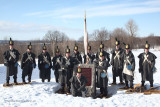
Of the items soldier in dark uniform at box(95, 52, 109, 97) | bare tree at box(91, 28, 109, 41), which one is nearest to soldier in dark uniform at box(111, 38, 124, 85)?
soldier in dark uniform at box(95, 52, 109, 97)

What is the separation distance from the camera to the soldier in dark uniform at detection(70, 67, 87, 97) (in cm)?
853

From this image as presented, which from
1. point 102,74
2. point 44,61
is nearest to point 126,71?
point 102,74

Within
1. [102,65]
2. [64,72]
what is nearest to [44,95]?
[64,72]

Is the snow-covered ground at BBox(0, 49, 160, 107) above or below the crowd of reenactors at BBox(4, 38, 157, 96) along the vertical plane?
below

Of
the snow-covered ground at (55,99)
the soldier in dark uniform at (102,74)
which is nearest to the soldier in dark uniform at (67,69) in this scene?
the snow-covered ground at (55,99)

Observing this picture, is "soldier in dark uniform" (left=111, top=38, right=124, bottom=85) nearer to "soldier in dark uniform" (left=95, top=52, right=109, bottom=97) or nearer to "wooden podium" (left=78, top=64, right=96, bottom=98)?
"soldier in dark uniform" (left=95, top=52, right=109, bottom=97)

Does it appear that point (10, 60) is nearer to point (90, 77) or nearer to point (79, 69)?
point (79, 69)

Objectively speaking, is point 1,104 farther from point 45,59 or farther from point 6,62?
point 45,59

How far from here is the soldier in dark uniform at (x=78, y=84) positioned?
28.0 feet

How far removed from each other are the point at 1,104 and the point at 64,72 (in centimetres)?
365

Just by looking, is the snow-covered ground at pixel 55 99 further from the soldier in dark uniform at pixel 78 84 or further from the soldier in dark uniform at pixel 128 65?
the soldier in dark uniform at pixel 128 65

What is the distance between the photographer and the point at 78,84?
8.65 metres

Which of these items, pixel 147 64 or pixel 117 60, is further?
pixel 117 60

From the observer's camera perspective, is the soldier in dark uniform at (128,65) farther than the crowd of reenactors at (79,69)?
Yes
